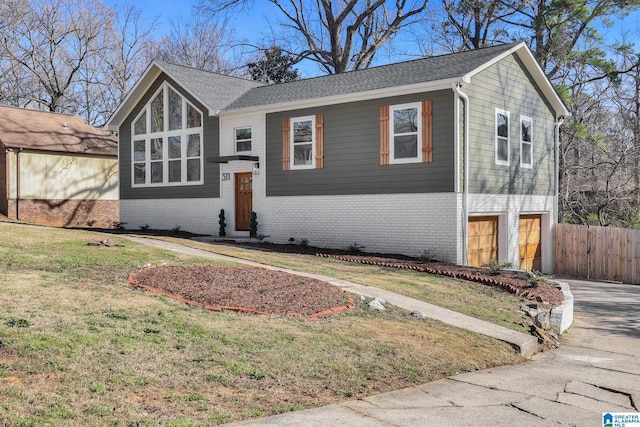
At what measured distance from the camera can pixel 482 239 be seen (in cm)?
1806

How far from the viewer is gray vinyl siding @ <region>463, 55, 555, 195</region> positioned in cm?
1708

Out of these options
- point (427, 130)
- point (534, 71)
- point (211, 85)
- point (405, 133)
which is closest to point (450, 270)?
point (427, 130)

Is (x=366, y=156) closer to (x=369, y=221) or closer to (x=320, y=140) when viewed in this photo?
(x=320, y=140)

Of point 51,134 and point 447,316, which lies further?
point 51,134

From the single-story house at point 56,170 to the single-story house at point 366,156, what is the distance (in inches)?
188

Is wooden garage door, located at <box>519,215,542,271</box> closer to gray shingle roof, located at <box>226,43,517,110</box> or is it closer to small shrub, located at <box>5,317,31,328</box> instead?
gray shingle roof, located at <box>226,43,517,110</box>

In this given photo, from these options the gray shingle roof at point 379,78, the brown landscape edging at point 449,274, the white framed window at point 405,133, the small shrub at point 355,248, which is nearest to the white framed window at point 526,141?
the gray shingle roof at point 379,78

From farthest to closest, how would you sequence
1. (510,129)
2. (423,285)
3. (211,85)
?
(211,85), (510,129), (423,285)

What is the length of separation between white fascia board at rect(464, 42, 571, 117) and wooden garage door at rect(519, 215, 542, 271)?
392 cm

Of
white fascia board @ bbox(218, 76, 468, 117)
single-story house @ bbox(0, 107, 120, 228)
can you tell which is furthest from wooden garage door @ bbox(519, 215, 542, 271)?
single-story house @ bbox(0, 107, 120, 228)

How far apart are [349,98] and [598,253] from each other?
32.6ft

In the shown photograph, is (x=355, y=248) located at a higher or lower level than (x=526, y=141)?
lower

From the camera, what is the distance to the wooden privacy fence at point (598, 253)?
19.7 m

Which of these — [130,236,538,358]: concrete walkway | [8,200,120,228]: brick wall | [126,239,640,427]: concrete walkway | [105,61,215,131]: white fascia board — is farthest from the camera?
[8,200,120,228]: brick wall
